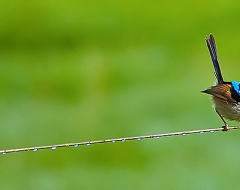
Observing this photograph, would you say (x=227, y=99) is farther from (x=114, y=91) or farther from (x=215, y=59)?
(x=114, y=91)

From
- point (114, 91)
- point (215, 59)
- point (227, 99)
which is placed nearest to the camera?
point (227, 99)

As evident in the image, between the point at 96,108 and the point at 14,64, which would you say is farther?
the point at 14,64

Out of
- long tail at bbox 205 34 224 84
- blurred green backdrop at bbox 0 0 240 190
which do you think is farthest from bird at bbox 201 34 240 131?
blurred green backdrop at bbox 0 0 240 190

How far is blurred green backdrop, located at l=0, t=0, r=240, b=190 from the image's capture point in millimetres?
3295

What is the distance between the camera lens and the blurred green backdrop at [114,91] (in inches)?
130

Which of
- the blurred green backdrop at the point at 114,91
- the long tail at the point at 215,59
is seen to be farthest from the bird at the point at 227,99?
the blurred green backdrop at the point at 114,91

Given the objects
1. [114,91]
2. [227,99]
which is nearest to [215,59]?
→ [227,99]

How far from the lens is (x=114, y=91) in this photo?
Result: 12.9 feet

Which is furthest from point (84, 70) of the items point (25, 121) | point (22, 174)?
point (22, 174)

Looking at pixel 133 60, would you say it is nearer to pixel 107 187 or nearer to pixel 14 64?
pixel 14 64

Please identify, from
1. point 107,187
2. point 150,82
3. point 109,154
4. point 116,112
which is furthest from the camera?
point 150,82

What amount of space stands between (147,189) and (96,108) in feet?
2.42

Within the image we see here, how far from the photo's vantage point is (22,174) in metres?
3.26

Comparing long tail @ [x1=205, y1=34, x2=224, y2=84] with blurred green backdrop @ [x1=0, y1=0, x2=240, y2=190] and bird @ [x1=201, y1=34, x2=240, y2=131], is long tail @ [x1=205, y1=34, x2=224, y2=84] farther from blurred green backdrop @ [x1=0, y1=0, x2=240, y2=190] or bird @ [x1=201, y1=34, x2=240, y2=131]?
blurred green backdrop @ [x1=0, y1=0, x2=240, y2=190]
